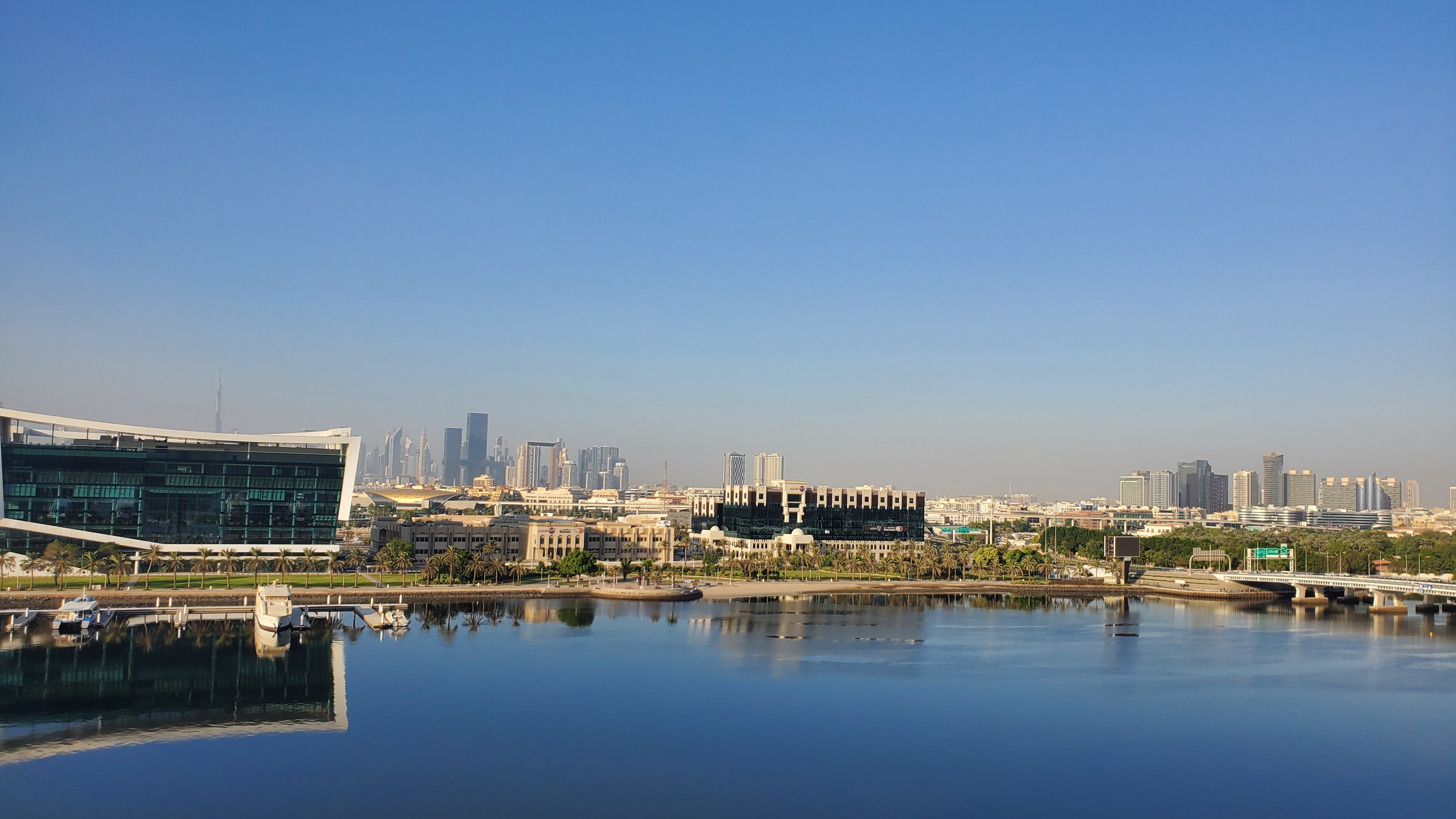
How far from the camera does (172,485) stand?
209 feet

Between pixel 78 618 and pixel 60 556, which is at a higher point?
pixel 60 556

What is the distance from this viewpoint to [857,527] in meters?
96.6

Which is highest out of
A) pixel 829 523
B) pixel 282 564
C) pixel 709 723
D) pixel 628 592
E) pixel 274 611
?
pixel 829 523

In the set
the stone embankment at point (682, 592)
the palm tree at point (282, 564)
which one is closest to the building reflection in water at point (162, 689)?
the stone embankment at point (682, 592)

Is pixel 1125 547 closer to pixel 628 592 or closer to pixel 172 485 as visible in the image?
pixel 628 592

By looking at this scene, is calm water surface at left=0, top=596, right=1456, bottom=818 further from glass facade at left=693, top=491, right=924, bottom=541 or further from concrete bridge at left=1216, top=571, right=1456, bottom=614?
glass facade at left=693, top=491, right=924, bottom=541

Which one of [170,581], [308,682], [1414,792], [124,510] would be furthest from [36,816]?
[124,510]

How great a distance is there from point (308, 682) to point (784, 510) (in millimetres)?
62458

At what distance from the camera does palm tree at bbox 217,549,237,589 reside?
59059 millimetres

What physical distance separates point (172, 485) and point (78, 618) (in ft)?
67.3

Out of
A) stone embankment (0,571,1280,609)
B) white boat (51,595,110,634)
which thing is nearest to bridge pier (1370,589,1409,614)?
stone embankment (0,571,1280,609)

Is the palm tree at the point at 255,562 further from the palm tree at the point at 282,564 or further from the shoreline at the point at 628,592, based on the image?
the shoreline at the point at 628,592

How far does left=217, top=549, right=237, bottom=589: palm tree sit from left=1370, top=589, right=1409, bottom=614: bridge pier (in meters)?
66.4

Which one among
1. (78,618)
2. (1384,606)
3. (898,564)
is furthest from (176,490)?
(1384,606)
